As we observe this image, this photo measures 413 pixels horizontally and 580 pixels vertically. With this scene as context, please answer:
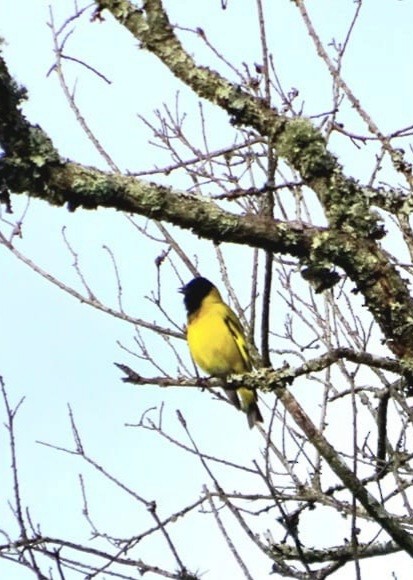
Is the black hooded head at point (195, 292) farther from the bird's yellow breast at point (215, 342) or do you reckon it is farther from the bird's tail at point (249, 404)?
the bird's tail at point (249, 404)

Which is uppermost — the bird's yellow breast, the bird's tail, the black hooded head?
the black hooded head

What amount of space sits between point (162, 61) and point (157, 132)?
2.84 meters

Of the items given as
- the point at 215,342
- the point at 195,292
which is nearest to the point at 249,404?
the point at 215,342

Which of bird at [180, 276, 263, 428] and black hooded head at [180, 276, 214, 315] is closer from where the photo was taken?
bird at [180, 276, 263, 428]

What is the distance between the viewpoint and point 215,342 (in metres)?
6.34

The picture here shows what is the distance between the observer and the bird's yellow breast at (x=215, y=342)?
6285mm

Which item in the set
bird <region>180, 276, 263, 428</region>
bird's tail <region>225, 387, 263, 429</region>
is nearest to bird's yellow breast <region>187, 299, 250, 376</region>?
bird <region>180, 276, 263, 428</region>

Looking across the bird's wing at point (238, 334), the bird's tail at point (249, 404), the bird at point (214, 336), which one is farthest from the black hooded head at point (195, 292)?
the bird's tail at point (249, 404)

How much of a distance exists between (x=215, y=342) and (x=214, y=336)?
0.18 ft

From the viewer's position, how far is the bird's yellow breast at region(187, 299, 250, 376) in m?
6.29

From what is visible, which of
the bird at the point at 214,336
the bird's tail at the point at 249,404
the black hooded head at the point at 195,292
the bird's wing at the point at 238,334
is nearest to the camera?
the bird's tail at the point at 249,404

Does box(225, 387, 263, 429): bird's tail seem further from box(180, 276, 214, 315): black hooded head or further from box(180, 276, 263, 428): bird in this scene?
box(180, 276, 214, 315): black hooded head

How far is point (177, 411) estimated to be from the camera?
3707 millimetres

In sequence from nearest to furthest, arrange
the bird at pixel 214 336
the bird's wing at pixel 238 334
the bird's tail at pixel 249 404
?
the bird's tail at pixel 249 404, the bird at pixel 214 336, the bird's wing at pixel 238 334
